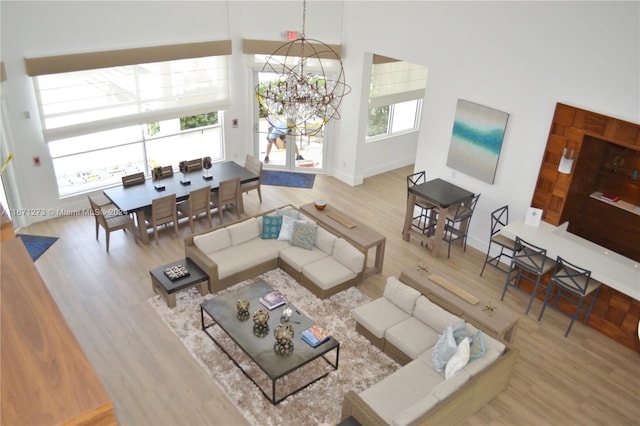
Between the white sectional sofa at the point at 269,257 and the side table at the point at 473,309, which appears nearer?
the side table at the point at 473,309

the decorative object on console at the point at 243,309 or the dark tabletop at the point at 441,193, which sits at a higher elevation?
the dark tabletop at the point at 441,193

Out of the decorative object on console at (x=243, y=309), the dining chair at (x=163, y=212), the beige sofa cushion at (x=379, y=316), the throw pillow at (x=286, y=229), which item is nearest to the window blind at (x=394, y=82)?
the throw pillow at (x=286, y=229)

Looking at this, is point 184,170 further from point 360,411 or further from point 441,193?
point 360,411

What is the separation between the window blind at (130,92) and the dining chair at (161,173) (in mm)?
1163

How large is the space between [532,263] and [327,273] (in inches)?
123

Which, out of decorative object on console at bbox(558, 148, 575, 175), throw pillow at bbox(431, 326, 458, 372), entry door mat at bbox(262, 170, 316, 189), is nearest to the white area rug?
throw pillow at bbox(431, 326, 458, 372)

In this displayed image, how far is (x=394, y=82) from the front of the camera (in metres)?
12.1

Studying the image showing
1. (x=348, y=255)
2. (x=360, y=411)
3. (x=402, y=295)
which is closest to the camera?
(x=360, y=411)

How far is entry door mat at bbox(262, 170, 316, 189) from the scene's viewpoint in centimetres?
1180

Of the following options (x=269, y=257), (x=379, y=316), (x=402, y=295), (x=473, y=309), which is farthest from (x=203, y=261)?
(x=473, y=309)

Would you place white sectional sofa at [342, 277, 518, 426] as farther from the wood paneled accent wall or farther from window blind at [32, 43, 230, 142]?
window blind at [32, 43, 230, 142]

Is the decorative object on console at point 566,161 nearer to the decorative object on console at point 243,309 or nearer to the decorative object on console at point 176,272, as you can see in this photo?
the decorative object on console at point 243,309

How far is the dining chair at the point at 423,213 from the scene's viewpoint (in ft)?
31.9

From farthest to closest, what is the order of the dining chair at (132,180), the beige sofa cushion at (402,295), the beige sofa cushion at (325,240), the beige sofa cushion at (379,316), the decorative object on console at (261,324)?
Result: the dining chair at (132,180)
the beige sofa cushion at (325,240)
the beige sofa cushion at (402,295)
the beige sofa cushion at (379,316)
the decorative object on console at (261,324)
